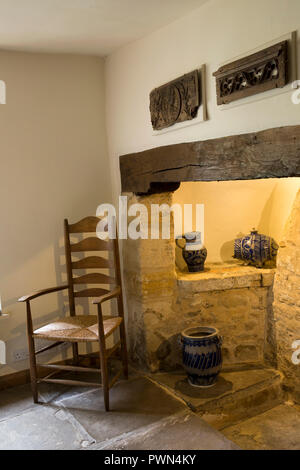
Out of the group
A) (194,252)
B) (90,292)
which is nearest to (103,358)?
(90,292)

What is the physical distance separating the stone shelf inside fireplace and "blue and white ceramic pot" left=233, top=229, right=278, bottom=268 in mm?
92

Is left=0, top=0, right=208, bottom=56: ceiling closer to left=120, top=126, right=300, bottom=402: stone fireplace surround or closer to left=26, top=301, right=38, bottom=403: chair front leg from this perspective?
left=120, top=126, right=300, bottom=402: stone fireplace surround

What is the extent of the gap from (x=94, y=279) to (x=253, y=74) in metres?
1.92

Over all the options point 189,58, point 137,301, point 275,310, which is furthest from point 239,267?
point 189,58

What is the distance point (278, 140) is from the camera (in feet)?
6.70

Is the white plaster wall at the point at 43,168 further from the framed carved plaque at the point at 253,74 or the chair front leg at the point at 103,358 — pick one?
the framed carved plaque at the point at 253,74

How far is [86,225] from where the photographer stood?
3.32 meters

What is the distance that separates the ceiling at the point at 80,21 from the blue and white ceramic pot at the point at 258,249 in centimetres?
183

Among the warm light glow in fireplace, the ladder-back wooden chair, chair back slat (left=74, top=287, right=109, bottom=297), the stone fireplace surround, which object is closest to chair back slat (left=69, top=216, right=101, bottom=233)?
the ladder-back wooden chair

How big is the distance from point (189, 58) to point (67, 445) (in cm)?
238

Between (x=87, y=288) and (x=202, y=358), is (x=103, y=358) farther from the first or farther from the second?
(x=87, y=288)

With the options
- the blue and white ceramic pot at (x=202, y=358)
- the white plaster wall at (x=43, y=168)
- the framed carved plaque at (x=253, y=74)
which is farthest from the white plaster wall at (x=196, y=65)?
the blue and white ceramic pot at (x=202, y=358)

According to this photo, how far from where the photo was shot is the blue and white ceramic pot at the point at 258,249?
364 centimetres
